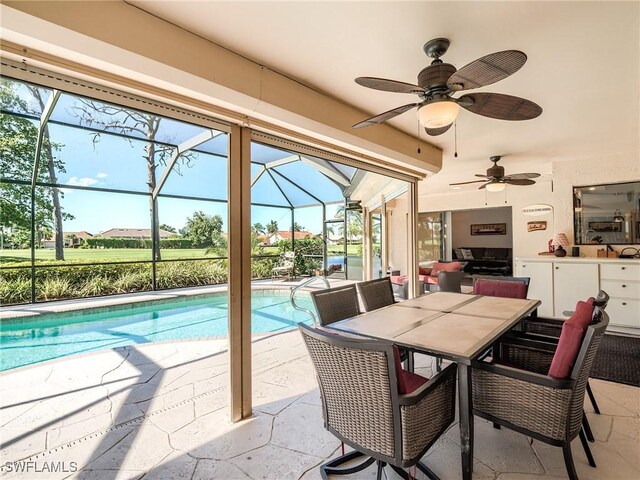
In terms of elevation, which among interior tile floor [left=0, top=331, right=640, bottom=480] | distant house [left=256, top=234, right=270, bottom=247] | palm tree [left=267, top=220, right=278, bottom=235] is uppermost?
palm tree [left=267, top=220, right=278, bottom=235]

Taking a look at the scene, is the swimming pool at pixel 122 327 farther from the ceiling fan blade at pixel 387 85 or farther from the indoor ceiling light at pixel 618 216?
the indoor ceiling light at pixel 618 216

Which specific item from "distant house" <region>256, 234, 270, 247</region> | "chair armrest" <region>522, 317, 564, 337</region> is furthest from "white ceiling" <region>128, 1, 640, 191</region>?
"distant house" <region>256, 234, 270, 247</region>

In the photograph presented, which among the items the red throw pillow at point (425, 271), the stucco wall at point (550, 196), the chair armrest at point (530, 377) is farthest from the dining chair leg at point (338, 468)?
the red throw pillow at point (425, 271)

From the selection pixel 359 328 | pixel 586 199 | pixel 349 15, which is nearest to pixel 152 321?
pixel 359 328

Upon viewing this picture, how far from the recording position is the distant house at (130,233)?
23.7ft

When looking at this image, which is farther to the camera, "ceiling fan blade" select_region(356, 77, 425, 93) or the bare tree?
the bare tree

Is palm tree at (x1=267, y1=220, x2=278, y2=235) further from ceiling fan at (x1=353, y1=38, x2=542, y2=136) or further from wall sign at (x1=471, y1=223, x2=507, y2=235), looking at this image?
ceiling fan at (x1=353, y1=38, x2=542, y2=136)

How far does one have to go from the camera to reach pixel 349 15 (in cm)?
168

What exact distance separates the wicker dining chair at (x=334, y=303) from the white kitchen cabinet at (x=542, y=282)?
3745mm

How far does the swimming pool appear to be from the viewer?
445 centimetres

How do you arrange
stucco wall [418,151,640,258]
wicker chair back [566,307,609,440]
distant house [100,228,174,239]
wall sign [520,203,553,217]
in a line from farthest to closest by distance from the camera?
distant house [100,228,174,239] < wall sign [520,203,553,217] < stucco wall [418,151,640,258] < wicker chair back [566,307,609,440]

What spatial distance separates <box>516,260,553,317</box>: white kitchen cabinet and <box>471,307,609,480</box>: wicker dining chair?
12.2ft

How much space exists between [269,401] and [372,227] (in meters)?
6.38

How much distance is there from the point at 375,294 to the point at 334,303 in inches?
23.5
